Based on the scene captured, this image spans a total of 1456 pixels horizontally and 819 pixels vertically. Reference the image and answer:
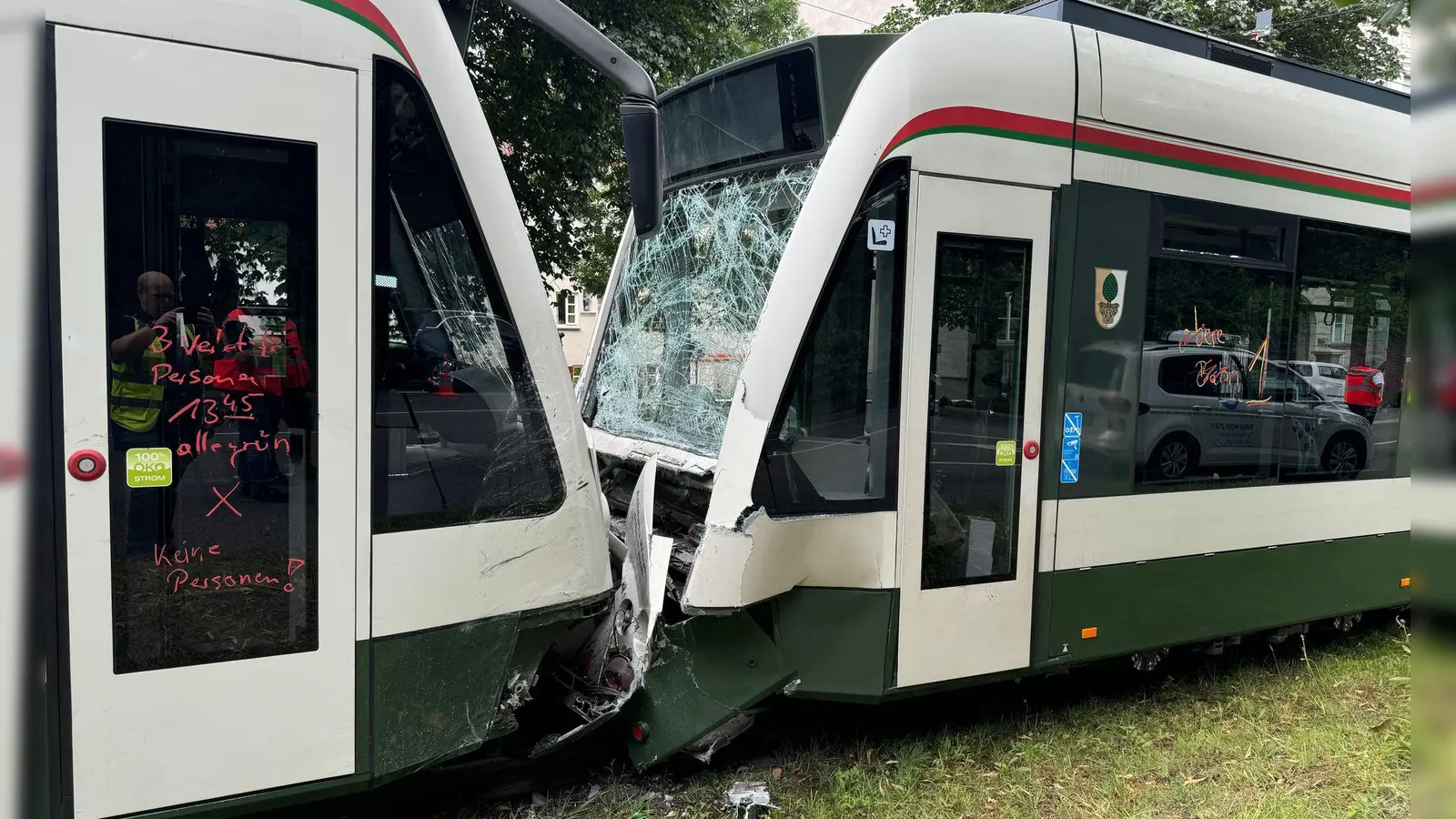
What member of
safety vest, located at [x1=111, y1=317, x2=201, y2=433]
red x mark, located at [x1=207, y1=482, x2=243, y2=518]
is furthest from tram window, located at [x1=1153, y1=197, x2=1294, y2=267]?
safety vest, located at [x1=111, y1=317, x2=201, y2=433]

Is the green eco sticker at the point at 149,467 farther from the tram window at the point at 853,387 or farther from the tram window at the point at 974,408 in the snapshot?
the tram window at the point at 974,408

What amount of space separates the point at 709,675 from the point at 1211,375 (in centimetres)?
295

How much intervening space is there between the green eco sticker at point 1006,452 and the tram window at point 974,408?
0.8 inches

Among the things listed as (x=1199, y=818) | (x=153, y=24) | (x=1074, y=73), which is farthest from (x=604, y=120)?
(x=1199, y=818)

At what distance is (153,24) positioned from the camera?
2631mm

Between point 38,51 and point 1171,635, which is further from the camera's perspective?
point 1171,635

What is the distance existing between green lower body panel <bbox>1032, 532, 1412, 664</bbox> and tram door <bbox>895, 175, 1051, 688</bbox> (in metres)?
0.26

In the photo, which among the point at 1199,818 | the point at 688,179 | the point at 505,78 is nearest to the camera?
the point at 1199,818

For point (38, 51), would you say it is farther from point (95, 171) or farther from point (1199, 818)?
point (1199, 818)

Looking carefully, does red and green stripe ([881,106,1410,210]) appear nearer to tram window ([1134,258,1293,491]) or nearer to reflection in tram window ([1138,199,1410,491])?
reflection in tram window ([1138,199,1410,491])

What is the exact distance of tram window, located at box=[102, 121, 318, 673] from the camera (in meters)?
2.66

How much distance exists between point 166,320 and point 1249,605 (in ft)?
16.7

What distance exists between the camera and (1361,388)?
17.9ft

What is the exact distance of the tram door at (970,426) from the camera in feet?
12.8
